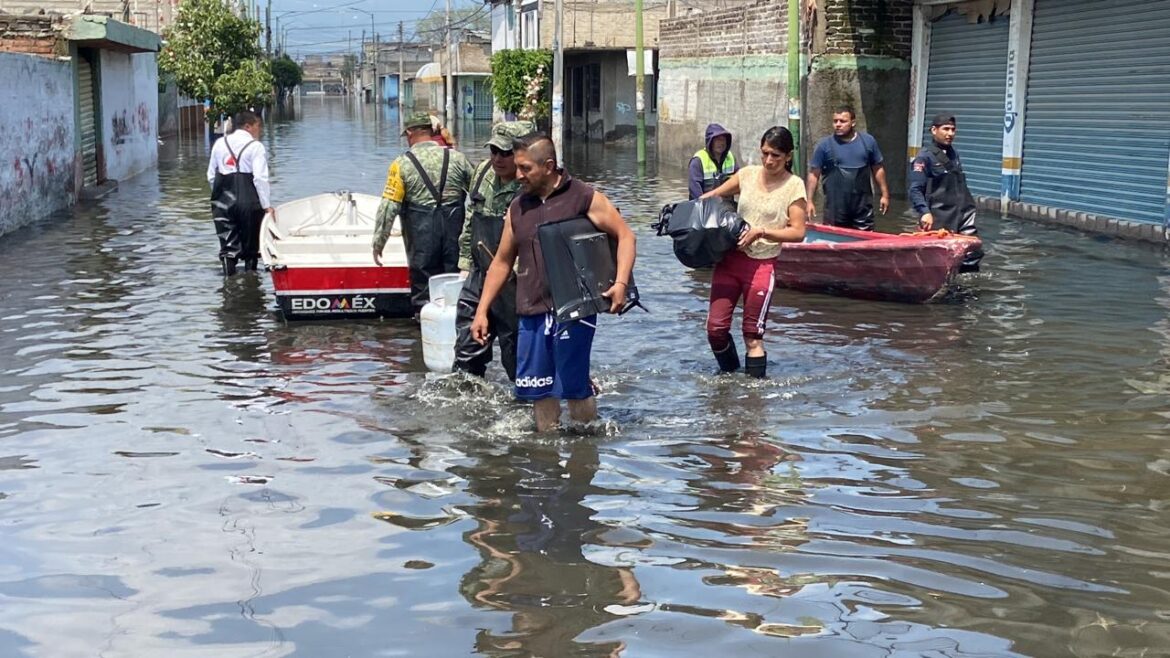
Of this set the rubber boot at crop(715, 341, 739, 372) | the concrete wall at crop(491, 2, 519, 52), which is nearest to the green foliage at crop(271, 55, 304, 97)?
the concrete wall at crop(491, 2, 519, 52)

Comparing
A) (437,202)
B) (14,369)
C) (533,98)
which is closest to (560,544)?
(437,202)

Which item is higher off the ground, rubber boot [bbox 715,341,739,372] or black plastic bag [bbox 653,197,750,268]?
black plastic bag [bbox 653,197,750,268]

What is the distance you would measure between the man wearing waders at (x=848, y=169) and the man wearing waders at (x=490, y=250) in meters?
4.13

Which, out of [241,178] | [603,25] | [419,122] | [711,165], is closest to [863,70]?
[711,165]

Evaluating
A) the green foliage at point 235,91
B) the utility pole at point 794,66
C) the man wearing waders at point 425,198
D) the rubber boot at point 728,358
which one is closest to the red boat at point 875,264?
the rubber boot at point 728,358

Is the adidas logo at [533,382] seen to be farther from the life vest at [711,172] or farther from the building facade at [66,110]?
the building facade at [66,110]

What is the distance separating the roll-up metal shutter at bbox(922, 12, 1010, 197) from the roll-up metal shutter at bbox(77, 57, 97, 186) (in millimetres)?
13982

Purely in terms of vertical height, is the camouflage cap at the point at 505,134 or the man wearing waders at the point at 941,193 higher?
the camouflage cap at the point at 505,134

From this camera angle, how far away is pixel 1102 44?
1736cm

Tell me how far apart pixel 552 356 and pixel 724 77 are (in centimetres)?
2174

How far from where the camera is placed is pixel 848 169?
12211 millimetres

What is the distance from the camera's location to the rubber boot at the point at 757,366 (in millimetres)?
8805

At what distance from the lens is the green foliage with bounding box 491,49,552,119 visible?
44.9m

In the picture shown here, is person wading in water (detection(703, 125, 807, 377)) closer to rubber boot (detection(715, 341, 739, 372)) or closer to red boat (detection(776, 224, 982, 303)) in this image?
rubber boot (detection(715, 341, 739, 372))
